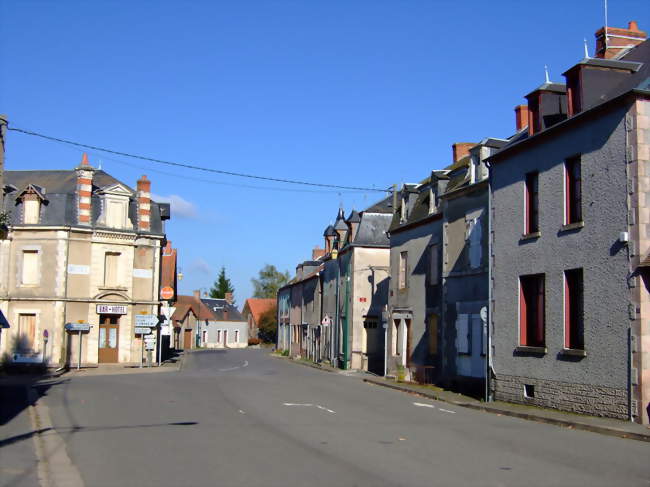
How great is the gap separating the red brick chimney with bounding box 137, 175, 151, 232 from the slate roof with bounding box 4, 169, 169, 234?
34cm

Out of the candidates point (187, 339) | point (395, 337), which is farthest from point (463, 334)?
point (187, 339)

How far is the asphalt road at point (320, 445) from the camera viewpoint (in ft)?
29.6

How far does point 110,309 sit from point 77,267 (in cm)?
280

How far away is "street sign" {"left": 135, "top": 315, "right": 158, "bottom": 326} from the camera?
38.6 metres

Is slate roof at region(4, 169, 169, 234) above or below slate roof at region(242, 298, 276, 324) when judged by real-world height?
above

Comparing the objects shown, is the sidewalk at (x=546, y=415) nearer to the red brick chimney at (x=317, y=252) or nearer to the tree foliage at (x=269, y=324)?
the red brick chimney at (x=317, y=252)

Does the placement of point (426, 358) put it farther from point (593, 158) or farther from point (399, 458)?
point (399, 458)

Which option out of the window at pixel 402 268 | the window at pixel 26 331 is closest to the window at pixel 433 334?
the window at pixel 402 268

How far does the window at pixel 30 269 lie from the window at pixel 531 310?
26900 mm

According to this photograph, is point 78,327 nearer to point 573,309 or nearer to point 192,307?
point 573,309

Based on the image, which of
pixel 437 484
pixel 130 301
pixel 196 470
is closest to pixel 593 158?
pixel 437 484

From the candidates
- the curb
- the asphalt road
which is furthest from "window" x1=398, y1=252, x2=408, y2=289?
the asphalt road

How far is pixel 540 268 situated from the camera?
18.9 m

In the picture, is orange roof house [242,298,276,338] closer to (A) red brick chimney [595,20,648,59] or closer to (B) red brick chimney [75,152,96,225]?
(B) red brick chimney [75,152,96,225]
